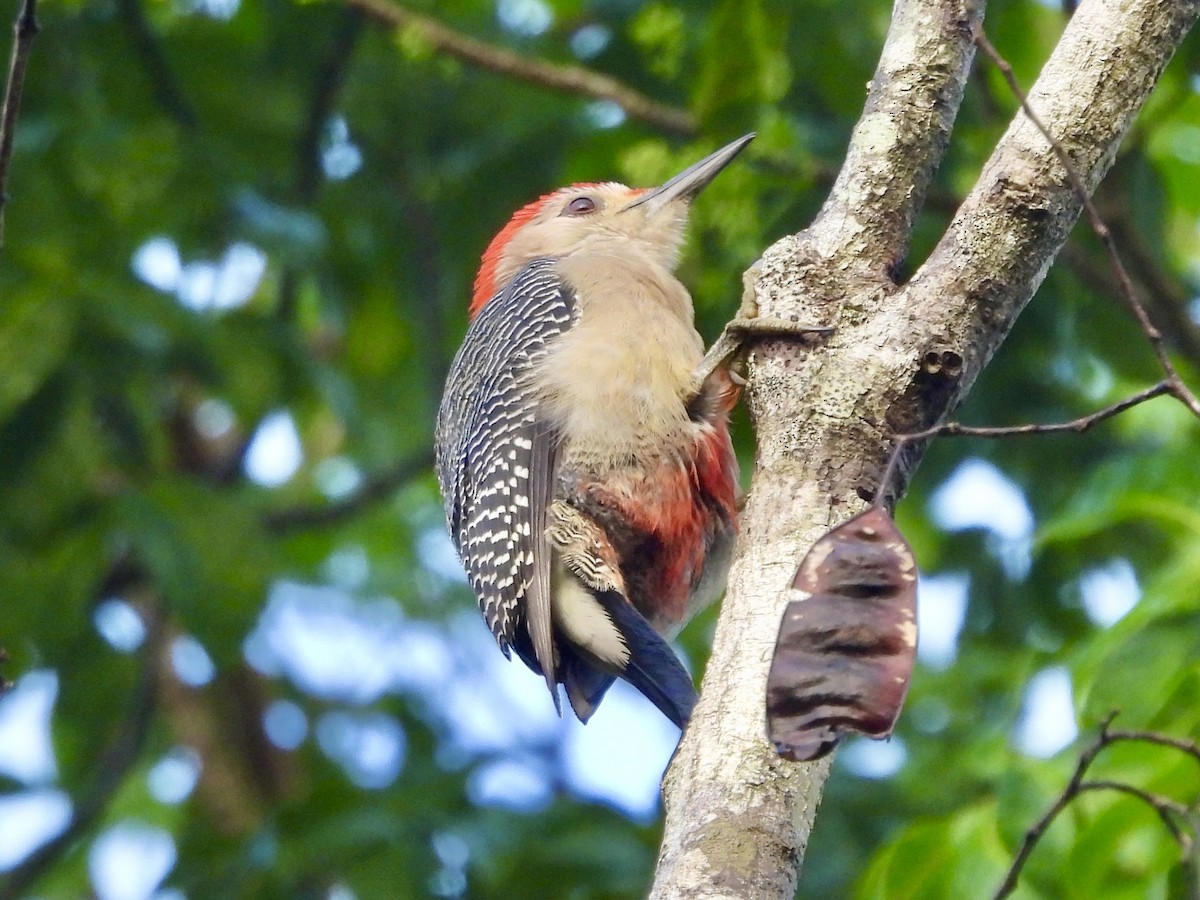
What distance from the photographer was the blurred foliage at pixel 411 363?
6.37m

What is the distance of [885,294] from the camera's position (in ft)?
11.1

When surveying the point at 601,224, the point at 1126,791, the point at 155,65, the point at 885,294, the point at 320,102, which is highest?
the point at 885,294

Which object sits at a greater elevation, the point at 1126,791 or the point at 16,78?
the point at 16,78

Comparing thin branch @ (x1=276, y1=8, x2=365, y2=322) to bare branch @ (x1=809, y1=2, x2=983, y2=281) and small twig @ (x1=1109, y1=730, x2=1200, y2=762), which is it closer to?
bare branch @ (x1=809, y1=2, x2=983, y2=281)

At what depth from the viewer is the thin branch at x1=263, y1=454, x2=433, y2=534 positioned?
29.6 ft

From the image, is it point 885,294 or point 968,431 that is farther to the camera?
point 885,294

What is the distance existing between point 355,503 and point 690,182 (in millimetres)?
3613

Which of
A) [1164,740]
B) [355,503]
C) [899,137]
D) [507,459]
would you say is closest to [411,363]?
[355,503]

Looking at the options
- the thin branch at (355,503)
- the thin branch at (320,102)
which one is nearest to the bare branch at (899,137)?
the thin branch at (320,102)

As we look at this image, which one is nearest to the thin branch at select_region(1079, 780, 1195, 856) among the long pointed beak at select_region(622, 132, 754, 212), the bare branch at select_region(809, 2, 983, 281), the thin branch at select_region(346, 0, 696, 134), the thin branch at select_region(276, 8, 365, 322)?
the bare branch at select_region(809, 2, 983, 281)

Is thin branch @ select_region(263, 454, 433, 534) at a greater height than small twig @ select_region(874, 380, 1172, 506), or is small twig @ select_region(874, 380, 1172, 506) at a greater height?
small twig @ select_region(874, 380, 1172, 506)

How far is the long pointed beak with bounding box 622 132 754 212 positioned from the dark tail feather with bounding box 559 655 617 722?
2098mm

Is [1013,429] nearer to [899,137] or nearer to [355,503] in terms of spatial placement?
[899,137]

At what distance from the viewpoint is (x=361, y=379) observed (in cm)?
941
